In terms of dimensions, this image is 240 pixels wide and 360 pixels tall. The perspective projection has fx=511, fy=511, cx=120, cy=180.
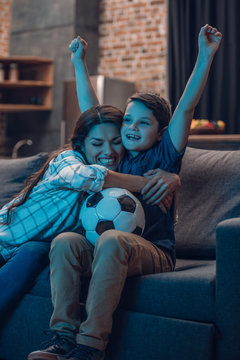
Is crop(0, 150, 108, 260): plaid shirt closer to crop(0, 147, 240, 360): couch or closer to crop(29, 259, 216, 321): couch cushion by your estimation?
crop(0, 147, 240, 360): couch

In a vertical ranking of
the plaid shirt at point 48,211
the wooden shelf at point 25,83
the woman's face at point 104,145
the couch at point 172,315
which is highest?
the wooden shelf at point 25,83

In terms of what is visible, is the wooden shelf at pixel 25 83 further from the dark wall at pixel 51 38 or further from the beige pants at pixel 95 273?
the beige pants at pixel 95 273

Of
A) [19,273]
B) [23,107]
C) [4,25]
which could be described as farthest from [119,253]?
[4,25]

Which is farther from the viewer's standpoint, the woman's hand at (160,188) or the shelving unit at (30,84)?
the shelving unit at (30,84)

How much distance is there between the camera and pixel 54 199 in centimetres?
216

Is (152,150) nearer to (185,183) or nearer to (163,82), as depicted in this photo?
(185,183)

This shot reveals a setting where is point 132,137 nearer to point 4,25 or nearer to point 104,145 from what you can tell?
point 104,145

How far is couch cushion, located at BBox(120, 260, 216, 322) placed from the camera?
1.76m

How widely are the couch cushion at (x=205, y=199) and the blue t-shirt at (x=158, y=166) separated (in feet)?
0.99

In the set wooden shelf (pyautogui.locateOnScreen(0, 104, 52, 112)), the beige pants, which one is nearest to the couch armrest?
the beige pants

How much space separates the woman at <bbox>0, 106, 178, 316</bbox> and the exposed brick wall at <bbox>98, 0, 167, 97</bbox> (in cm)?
407

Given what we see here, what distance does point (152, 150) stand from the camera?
217 centimetres

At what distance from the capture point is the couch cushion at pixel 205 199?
2373 millimetres

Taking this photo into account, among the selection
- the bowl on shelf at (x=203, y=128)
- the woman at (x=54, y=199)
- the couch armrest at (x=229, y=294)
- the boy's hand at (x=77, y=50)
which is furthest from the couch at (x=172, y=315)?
the bowl on shelf at (x=203, y=128)
